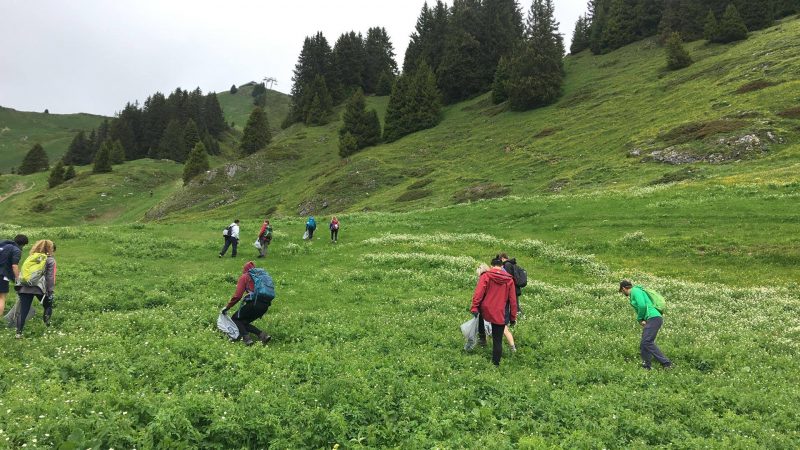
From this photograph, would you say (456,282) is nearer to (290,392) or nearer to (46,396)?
(290,392)

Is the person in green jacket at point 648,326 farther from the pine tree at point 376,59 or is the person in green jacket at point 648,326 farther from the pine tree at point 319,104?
the pine tree at point 376,59

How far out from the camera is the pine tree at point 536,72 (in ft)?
317

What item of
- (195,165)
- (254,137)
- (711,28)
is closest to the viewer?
(711,28)

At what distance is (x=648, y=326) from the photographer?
13.2m

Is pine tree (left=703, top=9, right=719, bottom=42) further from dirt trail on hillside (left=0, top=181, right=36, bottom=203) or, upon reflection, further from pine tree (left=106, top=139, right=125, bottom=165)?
dirt trail on hillside (left=0, top=181, right=36, bottom=203)

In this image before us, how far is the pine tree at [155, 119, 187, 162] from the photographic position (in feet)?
493

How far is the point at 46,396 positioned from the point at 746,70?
8871 cm

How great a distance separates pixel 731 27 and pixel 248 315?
110m

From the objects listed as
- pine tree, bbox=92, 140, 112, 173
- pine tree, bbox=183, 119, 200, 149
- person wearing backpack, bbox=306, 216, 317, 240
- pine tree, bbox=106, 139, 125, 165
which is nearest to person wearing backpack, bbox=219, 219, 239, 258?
person wearing backpack, bbox=306, 216, 317, 240

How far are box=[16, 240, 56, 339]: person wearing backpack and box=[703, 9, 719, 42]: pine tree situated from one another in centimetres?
11409

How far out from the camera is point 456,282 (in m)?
23.6

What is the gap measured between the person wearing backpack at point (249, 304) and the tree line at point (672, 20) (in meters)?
109

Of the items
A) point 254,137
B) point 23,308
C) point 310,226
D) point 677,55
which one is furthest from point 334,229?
point 254,137

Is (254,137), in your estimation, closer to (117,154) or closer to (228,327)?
(117,154)
